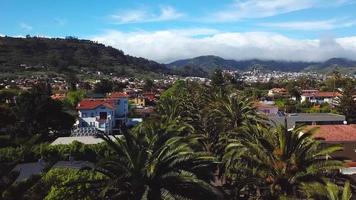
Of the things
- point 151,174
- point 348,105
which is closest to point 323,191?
point 151,174

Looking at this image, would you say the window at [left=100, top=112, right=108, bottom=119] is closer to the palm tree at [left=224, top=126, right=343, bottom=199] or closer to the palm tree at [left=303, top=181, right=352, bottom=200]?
the palm tree at [left=224, top=126, right=343, bottom=199]

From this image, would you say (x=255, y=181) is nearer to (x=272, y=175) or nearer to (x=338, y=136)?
(x=272, y=175)

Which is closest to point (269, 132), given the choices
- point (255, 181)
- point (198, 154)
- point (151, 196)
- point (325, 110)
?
point (255, 181)

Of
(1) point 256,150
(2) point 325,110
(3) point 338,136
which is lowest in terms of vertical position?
(2) point 325,110

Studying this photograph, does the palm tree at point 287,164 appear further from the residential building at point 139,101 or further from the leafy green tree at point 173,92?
the residential building at point 139,101

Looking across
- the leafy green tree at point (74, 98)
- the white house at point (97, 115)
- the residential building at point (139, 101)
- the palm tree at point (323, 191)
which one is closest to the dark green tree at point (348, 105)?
the white house at point (97, 115)

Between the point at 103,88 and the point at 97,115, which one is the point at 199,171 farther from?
the point at 103,88

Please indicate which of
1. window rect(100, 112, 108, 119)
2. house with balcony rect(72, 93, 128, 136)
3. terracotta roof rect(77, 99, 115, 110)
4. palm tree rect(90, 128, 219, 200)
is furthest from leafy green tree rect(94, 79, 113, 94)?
palm tree rect(90, 128, 219, 200)
